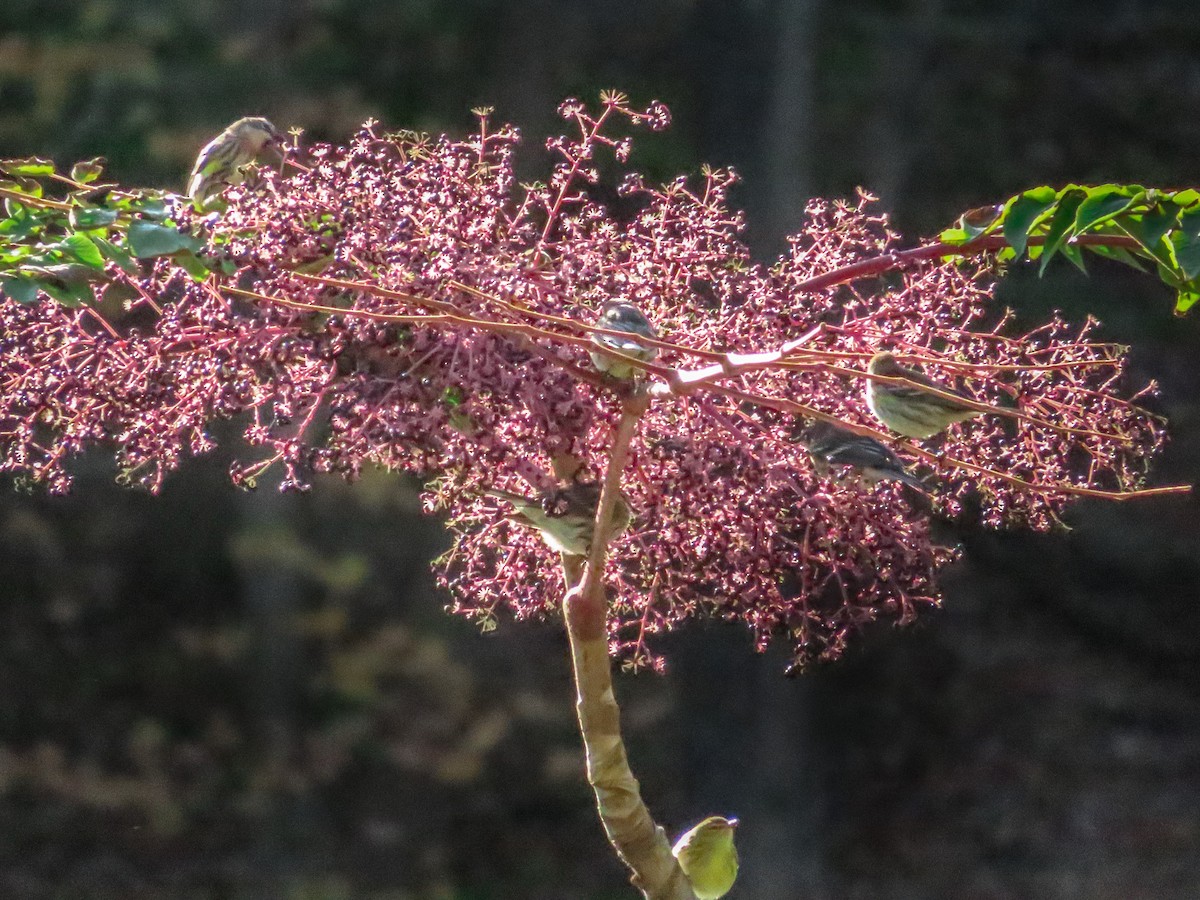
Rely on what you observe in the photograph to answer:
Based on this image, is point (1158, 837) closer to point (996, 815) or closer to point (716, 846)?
point (996, 815)

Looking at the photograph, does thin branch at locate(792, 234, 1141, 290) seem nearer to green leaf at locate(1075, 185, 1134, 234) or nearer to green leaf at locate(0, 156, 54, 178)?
green leaf at locate(1075, 185, 1134, 234)

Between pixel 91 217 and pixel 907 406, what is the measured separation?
42cm

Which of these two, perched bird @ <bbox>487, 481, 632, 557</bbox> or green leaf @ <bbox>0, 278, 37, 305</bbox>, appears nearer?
green leaf @ <bbox>0, 278, 37, 305</bbox>

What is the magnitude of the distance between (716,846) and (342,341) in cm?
39

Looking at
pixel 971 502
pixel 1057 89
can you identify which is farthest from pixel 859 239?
pixel 1057 89

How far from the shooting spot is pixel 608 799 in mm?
834

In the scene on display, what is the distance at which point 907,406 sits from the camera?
2.63ft

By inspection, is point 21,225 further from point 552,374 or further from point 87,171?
point 552,374

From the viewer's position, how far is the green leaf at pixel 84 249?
74 centimetres

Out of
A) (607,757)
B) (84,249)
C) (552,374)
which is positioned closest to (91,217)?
(84,249)

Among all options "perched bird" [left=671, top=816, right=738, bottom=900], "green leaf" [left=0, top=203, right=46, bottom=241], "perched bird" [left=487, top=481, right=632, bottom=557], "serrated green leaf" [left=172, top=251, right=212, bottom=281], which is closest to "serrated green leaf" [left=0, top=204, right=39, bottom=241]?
"green leaf" [left=0, top=203, right=46, bottom=241]

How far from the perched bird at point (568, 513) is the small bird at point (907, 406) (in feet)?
0.48

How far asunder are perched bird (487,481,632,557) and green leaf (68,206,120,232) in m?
0.24

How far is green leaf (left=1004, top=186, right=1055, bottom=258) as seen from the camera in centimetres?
69
